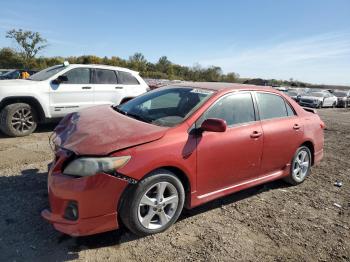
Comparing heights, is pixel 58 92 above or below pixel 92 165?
above

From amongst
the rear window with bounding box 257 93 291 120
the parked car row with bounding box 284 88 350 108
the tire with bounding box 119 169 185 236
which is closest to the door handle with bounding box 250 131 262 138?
the rear window with bounding box 257 93 291 120

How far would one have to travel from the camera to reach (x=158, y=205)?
343 centimetres

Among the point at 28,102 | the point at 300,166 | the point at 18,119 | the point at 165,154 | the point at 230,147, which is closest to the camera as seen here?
the point at 165,154

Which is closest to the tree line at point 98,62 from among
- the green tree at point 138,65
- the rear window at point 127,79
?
the green tree at point 138,65

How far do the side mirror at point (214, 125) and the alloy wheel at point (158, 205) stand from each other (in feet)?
2.42

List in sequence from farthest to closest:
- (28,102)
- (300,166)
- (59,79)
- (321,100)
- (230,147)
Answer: (321,100)
(59,79)
(28,102)
(300,166)
(230,147)

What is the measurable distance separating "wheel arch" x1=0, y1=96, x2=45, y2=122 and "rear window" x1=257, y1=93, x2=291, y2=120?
17.3 ft

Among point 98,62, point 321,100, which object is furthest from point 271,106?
point 98,62

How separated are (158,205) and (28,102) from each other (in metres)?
5.45

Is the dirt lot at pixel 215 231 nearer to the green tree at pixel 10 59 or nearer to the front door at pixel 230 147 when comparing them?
the front door at pixel 230 147

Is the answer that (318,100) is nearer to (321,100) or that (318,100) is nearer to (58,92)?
(321,100)

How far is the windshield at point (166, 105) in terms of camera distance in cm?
389

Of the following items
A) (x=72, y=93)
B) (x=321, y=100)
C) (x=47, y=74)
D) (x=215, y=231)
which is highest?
(x=47, y=74)

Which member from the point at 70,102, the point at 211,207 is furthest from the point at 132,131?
the point at 70,102
